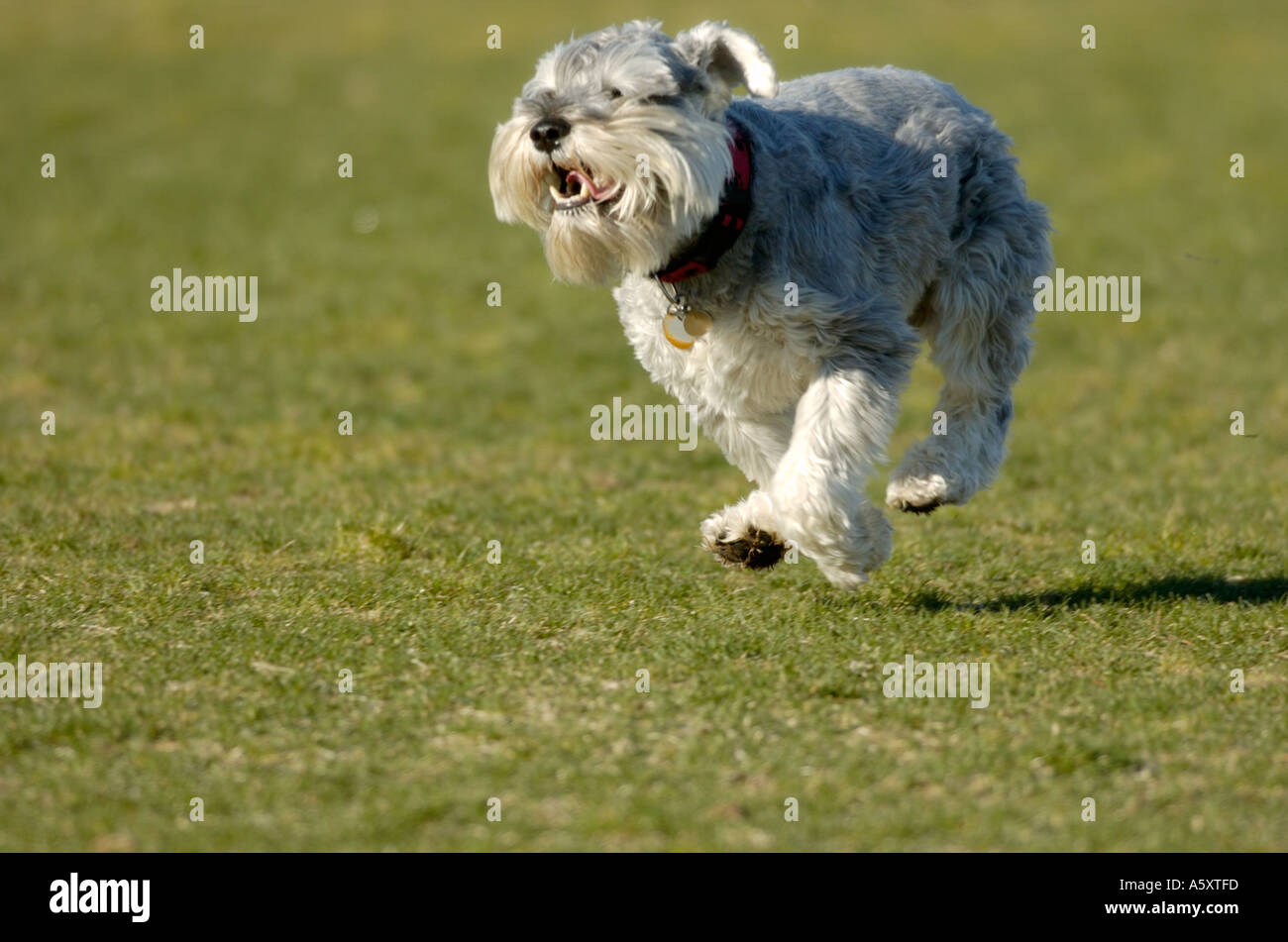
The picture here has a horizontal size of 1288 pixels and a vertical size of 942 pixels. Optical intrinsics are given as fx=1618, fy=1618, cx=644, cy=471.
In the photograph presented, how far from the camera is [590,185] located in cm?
591

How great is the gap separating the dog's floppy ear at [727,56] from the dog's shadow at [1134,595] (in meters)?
2.35

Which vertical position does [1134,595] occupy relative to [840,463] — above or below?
below

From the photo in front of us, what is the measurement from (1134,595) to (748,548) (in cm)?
173

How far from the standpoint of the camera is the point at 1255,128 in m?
22.6

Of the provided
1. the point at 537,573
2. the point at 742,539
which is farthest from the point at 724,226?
the point at 537,573

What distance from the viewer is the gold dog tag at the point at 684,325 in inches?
251

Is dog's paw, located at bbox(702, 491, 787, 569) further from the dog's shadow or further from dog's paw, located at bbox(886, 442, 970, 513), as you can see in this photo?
the dog's shadow

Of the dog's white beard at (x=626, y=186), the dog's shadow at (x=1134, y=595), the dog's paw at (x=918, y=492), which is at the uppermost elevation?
the dog's white beard at (x=626, y=186)

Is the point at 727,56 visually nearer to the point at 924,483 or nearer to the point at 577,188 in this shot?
the point at 577,188

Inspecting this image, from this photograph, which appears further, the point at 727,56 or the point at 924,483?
the point at 924,483

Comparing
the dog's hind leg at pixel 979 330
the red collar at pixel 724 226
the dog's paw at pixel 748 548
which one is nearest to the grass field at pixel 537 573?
the dog's paw at pixel 748 548

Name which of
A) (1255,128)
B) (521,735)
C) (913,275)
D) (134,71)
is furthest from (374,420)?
(134,71)

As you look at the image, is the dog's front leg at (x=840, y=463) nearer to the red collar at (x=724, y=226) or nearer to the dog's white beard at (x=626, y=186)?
the red collar at (x=724, y=226)

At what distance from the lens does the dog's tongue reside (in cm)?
588
